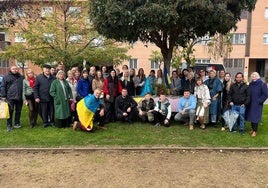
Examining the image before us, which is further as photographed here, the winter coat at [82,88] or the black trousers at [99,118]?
the winter coat at [82,88]

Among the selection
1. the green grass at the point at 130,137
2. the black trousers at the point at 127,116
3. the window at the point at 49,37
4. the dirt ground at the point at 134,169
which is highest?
the window at the point at 49,37

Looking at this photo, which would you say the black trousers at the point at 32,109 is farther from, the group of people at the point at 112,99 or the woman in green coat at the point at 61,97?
the woman in green coat at the point at 61,97

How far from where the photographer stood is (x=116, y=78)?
9680 mm

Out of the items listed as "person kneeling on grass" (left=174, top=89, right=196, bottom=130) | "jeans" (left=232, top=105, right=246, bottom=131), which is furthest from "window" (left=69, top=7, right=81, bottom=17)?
"jeans" (left=232, top=105, right=246, bottom=131)

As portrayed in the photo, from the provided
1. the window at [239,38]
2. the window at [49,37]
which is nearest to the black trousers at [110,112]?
the window at [49,37]

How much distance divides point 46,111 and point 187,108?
4.22 metres

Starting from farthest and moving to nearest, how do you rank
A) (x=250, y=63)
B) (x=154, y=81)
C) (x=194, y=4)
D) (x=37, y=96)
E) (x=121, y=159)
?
(x=250, y=63)
(x=154, y=81)
(x=37, y=96)
(x=194, y=4)
(x=121, y=159)

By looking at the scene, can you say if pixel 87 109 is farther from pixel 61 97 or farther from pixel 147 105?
pixel 147 105

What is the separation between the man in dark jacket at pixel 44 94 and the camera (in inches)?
338

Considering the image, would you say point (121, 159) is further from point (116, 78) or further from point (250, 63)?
point (250, 63)

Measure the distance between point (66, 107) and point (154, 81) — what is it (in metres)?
Answer: 3.65

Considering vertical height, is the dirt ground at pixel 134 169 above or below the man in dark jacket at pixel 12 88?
below

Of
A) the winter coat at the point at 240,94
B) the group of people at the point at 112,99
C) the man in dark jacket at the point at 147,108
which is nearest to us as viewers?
the winter coat at the point at 240,94

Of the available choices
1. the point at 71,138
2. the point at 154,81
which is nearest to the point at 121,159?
the point at 71,138
